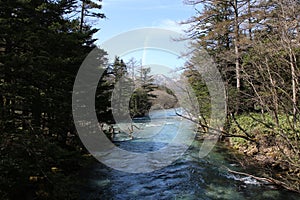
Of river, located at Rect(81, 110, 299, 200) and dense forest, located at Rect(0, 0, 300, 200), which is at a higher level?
dense forest, located at Rect(0, 0, 300, 200)

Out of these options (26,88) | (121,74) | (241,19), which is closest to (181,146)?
(241,19)

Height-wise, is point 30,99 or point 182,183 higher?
point 30,99

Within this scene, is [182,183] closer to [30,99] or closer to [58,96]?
[58,96]

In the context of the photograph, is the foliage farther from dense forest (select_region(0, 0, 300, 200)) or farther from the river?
the river

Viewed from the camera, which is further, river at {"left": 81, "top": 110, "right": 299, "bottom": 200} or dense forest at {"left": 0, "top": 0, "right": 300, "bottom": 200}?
river at {"left": 81, "top": 110, "right": 299, "bottom": 200}

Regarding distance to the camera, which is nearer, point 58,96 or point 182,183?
point 58,96

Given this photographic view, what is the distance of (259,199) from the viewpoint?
587cm

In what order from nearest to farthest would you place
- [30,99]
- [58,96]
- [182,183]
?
1. [30,99]
2. [58,96]
3. [182,183]

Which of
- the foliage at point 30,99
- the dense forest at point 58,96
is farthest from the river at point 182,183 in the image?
the foliage at point 30,99

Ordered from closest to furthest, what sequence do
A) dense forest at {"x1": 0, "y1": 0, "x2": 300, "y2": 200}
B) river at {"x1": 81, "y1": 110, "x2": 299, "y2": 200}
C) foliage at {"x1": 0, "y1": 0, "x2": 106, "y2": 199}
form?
1. dense forest at {"x1": 0, "y1": 0, "x2": 300, "y2": 200}
2. foliage at {"x1": 0, "y1": 0, "x2": 106, "y2": 199}
3. river at {"x1": 81, "y1": 110, "x2": 299, "y2": 200}

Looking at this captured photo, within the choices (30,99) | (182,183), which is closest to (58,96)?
(30,99)

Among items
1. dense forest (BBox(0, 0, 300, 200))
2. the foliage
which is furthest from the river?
the foliage

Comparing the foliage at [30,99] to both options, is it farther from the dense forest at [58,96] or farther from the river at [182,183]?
the river at [182,183]

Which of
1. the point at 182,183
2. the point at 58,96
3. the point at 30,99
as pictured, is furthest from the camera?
the point at 182,183
